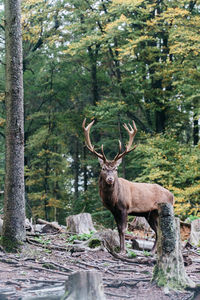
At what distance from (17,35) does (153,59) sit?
1079 cm

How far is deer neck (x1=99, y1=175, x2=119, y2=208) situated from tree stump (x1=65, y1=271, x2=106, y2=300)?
3479 millimetres

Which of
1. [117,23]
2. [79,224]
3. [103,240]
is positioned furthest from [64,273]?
[117,23]

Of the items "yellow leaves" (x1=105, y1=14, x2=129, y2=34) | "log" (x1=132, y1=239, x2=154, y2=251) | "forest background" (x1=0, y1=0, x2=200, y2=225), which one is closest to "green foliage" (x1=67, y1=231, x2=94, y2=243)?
"log" (x1=132, y1=239, x2=154, y2=251)

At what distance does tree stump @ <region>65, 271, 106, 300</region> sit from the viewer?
393 cm

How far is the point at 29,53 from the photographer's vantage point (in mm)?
19984

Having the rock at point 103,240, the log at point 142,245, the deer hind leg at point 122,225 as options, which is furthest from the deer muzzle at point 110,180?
the log at point 142,245

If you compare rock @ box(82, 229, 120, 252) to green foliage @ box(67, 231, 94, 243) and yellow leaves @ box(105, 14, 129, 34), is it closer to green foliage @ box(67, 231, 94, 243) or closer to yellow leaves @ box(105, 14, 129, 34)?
green foliage @ box(67, 231, 94, 243)

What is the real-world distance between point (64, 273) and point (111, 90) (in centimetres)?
1569

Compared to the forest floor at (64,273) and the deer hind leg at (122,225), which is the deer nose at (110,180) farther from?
the forest floor at (64,273)

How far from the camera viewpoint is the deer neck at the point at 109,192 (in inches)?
299

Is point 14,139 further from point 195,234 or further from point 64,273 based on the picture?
point 195,234

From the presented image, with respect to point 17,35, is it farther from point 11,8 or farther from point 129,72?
point 129,72

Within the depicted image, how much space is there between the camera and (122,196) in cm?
778

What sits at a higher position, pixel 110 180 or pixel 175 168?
pixel 175 168
